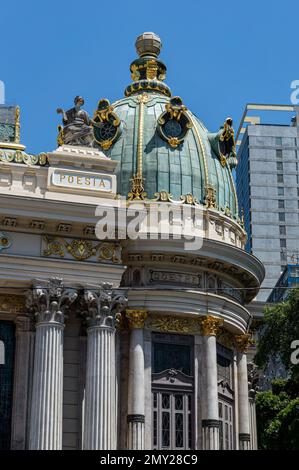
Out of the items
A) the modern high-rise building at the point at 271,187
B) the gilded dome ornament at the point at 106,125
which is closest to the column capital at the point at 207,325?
the gilded dome ornament at the point at 106,125

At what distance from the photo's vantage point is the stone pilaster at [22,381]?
31891 millimetres

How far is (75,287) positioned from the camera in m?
32.4

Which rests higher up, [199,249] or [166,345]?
[199,249]

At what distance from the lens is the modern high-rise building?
105812mm

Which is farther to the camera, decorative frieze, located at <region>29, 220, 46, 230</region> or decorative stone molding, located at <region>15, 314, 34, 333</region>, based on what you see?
decorative stone molding, located at <region>15, 314, 34, 333</region>

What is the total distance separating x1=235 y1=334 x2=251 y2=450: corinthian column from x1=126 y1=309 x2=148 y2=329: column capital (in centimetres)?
502

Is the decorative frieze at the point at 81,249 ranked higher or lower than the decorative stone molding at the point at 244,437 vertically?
higher

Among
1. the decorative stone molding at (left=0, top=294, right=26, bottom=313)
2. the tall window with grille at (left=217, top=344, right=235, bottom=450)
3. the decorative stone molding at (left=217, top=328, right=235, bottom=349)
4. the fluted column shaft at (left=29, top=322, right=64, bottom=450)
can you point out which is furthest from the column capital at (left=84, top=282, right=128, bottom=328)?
the tall window with grille at (left=217, top=344, right=235, bottom=450)

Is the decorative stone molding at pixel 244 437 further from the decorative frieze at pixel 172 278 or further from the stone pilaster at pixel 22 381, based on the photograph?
the stone pilaster at pixel 22 381

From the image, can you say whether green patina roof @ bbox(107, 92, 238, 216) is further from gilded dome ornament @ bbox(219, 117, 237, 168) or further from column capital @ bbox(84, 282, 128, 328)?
column capital @ bbox(84, 282, 128, 328)

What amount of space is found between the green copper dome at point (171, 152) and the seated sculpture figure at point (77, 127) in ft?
14.6
